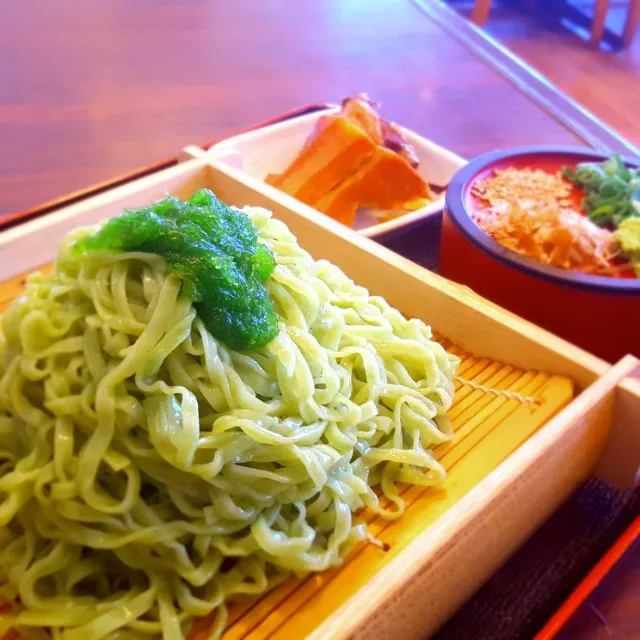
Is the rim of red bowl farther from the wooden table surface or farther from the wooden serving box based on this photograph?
the wooden table surface

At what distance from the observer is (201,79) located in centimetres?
267

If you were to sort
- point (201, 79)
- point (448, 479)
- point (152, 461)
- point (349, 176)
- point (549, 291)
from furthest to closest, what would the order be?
point (201, 79) → point (349, 176) → point (549, 291) → point (448, 479) → point (152, 461)

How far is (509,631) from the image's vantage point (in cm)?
102

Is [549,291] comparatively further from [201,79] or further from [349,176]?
[201,79]

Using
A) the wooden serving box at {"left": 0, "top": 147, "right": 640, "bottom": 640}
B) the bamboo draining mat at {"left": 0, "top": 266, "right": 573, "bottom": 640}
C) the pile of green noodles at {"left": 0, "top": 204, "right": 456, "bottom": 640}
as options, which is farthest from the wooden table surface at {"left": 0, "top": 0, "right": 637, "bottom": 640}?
the pile of green noodles at {"left": 0, "top": 204, "right": 456, "bottom": 640}

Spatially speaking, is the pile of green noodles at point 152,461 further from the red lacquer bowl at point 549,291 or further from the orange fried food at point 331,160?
the orange fried food at point 331,160

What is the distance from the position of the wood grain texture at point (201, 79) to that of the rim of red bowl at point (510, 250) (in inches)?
23.2

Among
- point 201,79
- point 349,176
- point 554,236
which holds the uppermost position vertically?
point 554,236

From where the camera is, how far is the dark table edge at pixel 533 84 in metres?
2.40

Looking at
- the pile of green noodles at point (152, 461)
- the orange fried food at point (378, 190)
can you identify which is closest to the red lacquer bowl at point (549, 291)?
the orange fried food at point (378, 190)

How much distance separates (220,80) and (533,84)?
1.18 m

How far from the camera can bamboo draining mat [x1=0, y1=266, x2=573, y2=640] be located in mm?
910

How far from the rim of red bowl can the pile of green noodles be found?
485 millimetres

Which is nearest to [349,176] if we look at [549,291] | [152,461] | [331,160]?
[331,160]
